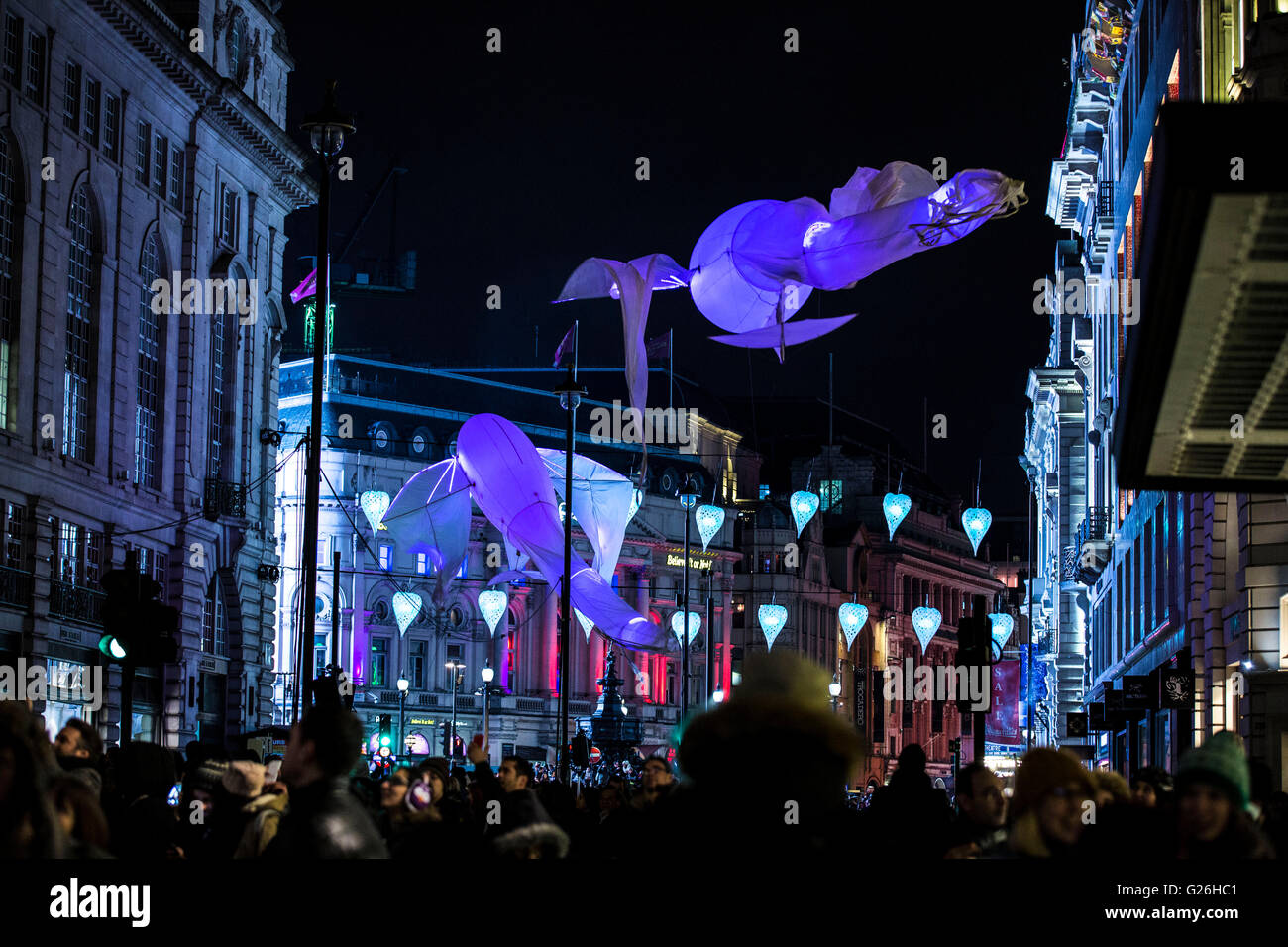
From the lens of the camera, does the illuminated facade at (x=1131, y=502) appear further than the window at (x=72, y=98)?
No

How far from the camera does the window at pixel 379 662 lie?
340ft

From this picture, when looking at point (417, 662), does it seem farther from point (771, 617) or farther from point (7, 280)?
point (7, 280)

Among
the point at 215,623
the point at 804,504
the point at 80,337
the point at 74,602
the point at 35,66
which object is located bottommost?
the point at 215,623

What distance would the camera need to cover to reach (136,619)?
65.8 ft

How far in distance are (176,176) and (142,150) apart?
2.69 meters

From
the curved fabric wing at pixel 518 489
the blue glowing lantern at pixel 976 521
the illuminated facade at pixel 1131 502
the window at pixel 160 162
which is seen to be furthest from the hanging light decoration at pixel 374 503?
the window at pixel 160 162

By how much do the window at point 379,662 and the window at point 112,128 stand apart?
55757mm

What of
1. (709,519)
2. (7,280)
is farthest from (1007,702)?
(7,280)

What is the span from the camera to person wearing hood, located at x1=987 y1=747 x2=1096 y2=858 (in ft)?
23.8

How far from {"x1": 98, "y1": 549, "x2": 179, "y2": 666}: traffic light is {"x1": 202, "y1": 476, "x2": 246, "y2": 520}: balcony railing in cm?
3683

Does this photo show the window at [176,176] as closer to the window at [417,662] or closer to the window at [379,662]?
the window at [379,662]
